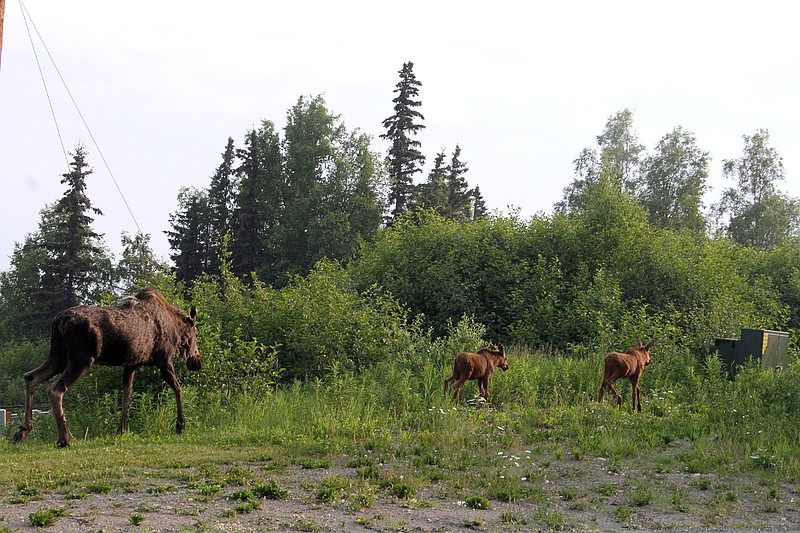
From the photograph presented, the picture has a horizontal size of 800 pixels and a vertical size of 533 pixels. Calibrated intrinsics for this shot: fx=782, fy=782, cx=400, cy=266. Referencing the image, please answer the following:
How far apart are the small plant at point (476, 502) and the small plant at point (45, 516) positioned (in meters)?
3.79

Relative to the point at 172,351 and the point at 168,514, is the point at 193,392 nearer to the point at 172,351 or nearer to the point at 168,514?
the point at 172,351

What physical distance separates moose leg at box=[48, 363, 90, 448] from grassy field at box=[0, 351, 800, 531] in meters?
0.29

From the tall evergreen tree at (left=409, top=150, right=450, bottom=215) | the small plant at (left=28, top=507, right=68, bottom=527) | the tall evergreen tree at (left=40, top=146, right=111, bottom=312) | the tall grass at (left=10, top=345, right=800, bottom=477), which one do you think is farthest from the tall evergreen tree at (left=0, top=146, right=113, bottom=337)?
the small plant at (left=28, top=507, right=68, bottom=527)

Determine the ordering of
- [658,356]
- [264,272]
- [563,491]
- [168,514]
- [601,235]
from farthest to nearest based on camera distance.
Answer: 1. [264,272]
2. [601,235]
3. [658,356]
4. [563,491]
5. [168,514]

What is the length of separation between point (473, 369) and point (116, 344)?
584 cm

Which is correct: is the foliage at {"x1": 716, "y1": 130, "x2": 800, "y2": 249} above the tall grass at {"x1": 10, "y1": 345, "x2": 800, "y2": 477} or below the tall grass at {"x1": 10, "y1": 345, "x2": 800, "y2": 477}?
above

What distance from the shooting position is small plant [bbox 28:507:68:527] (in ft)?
21.2

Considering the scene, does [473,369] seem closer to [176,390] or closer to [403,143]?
[176,390]

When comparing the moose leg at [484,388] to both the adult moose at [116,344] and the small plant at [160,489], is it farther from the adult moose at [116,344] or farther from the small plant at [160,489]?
the small plant at [160,489]

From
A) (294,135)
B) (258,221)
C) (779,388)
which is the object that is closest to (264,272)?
(258,221)

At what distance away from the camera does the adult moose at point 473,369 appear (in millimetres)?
13461

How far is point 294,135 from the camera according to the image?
5519cm

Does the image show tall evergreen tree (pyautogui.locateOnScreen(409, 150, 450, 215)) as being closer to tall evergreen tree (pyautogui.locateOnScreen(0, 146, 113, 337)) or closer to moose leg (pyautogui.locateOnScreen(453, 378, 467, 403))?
tall evergreen tree (pyautogui.locateOnScreen(0, 146, 113, 337))

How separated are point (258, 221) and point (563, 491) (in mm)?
47035
